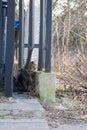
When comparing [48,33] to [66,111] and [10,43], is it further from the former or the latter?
[66,111]

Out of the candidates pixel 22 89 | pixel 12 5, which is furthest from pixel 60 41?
pixel 12 5

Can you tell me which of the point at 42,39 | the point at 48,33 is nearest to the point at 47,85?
the point at 48,33

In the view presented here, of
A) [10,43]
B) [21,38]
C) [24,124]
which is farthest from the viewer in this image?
[21,38]

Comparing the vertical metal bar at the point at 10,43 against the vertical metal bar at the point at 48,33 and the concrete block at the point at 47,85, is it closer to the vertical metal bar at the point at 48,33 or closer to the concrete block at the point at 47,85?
the concrete block at the point at 47,85

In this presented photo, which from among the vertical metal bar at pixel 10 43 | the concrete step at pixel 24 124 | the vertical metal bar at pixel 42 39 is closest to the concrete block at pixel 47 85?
the vertical metal bar at pixel 10 43

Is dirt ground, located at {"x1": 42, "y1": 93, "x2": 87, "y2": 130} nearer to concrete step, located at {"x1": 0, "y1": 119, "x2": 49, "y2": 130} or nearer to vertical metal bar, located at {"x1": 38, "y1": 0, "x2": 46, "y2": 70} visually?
concrete step, located at {"x1": 0, "y1": 119, "x2": 49, "y2": 130}

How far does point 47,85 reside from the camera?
738cm

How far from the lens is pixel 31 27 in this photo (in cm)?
828

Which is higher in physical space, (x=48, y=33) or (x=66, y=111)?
(x=48, y=33)

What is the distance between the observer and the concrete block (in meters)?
7.36

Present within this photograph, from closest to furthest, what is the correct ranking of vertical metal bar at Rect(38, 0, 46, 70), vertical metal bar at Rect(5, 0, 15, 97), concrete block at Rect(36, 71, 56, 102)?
concrete block at Rect(36, 71, 56, 102) < vertical metal bar at Rect(5, 0, 15, 97) < vertical metal bar at Rect(38, 0, 46, 70)

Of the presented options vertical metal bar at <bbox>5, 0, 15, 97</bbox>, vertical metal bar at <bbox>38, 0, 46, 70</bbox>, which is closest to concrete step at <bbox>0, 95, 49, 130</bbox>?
vertical metal bar at <bbox>5, 0, 15, 97</bbox>

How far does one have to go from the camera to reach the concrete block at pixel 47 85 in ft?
24.1

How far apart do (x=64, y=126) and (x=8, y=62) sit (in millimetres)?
2436
